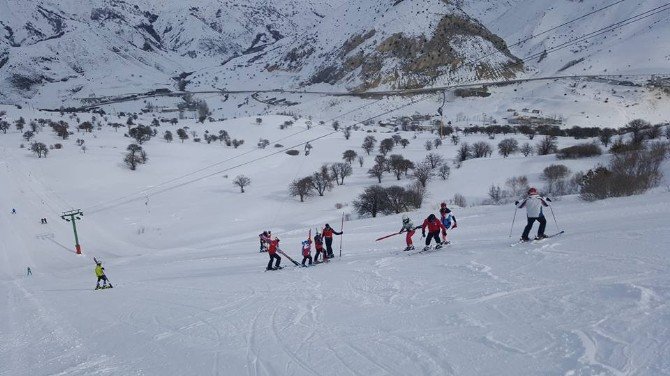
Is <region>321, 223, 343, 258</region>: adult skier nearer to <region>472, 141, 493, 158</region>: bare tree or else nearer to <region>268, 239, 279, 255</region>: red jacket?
<region>268, 239, 279, 255</region>: red jacket

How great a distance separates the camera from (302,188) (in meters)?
46.8

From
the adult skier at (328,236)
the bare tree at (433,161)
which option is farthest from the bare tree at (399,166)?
the adult skier at (328,236)

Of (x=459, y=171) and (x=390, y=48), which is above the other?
(x=390, y=48)

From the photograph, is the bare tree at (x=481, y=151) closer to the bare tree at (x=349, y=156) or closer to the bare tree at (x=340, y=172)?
the bare tree at (x=349, y=156)

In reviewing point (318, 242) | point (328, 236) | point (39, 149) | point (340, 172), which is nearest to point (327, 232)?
point (328, 236)

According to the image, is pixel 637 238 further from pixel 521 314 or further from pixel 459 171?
pixel 459 171

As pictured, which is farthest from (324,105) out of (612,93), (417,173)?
(417,173)

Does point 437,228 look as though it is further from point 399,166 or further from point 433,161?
point 433,161

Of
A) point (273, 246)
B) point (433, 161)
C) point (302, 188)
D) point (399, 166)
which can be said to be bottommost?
point (273, 246)

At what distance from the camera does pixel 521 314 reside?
6.85 metres

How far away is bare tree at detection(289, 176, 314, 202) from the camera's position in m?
46.8

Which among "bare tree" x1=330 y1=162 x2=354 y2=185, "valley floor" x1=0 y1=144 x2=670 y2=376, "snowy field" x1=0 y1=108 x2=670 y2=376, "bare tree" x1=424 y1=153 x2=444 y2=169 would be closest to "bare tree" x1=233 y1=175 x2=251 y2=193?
"bare tree" x1=330 y1=162 x2=354 y2=185

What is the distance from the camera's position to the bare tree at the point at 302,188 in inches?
1844

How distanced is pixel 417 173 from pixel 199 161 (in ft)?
113
